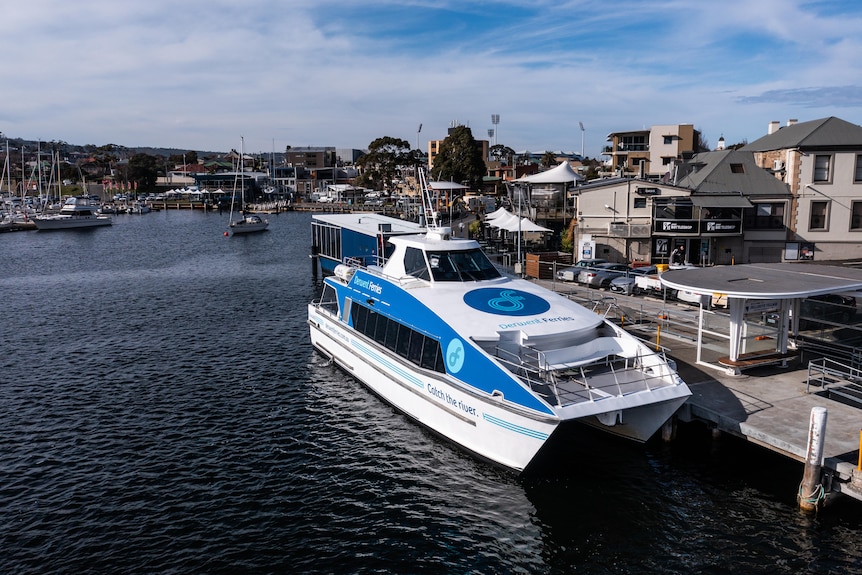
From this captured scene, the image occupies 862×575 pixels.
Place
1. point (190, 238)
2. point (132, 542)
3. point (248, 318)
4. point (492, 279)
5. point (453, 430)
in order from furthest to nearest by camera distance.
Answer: point (190, 238) → point (248, 318) → point (492, 279) → point (453, 430) → point (132, 542)

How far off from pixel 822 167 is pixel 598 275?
1926cm

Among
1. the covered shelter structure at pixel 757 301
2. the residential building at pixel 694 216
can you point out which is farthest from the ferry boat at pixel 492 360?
the residential building at pixel 694 216

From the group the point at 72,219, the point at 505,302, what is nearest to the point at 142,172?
the point at 72,219

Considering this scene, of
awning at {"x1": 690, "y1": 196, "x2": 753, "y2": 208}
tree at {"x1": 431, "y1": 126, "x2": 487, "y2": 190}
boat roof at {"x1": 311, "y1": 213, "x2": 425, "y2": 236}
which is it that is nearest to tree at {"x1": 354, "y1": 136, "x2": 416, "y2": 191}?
tree at {"x1": 431, "y1": 126, "x2": 487, "y2": 190}

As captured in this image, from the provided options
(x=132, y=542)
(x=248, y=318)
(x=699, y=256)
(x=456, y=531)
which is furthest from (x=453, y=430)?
(x=699, y=256)

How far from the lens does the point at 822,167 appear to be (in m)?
41.0

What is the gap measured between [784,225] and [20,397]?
151 feet

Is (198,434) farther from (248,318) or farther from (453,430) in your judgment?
(248,318)

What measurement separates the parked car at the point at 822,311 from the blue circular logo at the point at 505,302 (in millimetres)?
10364

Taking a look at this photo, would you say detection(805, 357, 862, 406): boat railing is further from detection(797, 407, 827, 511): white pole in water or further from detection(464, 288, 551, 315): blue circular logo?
detection(464, 288, 551, 315): blue circular logo

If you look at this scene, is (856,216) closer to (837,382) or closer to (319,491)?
(837,382)

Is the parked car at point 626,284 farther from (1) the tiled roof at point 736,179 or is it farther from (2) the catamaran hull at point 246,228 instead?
(2) the catamaran hull at point 246,228

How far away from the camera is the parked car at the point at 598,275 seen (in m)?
35.2

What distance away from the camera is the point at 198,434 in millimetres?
20453
